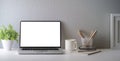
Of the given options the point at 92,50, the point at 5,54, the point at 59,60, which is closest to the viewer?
the point at 59,60

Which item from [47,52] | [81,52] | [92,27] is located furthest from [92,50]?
[47,52]

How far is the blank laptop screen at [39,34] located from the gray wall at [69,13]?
0.32ft

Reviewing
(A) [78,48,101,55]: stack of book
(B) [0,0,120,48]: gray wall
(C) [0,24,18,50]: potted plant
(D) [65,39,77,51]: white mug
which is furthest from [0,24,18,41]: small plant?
(A) [78,48,101,55]: stack of book

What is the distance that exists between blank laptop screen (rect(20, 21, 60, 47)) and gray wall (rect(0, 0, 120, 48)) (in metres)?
0.10

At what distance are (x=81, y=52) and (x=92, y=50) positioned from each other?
14 cm

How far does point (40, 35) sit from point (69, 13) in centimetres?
35

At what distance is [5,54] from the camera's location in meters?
1.71

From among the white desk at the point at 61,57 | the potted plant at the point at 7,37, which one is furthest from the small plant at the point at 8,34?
the white desk at the point at 61,57

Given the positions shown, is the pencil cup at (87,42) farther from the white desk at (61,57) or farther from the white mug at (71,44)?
the white desk at (61,57)

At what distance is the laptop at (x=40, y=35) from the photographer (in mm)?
1910

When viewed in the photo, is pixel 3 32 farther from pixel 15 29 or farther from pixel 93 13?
pixel 93 13

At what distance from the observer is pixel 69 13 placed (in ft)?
6.69

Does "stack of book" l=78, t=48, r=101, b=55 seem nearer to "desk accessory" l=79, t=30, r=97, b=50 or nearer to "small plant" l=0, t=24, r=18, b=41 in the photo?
"desk accessory" l=79, t=30, r=97, b=50

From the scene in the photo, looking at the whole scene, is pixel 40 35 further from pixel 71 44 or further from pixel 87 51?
pixel 87 51
